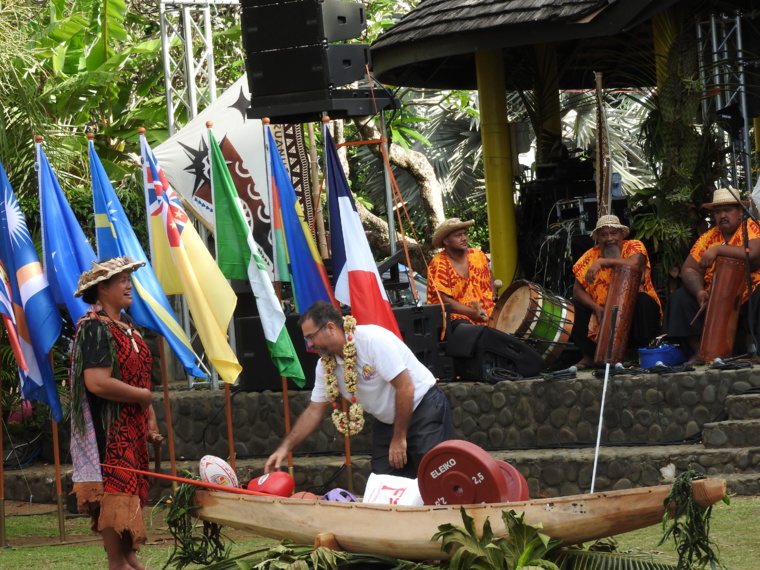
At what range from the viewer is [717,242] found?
415 inches

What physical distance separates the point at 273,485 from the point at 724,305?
16.5ft

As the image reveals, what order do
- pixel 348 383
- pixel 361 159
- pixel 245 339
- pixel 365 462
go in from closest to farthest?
pixel 348 383 → pixel 365 462 → pixel 245 339 → pixel 361 159

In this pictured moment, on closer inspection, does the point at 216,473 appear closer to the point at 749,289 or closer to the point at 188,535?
the point at 188,535

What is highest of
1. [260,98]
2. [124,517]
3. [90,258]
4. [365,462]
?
[260,98]

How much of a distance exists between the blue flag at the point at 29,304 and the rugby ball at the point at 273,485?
3.22 metres

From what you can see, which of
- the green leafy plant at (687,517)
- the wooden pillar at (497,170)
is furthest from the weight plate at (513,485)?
the wooden pillar at (497,170)

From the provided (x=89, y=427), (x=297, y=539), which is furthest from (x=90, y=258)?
(x=297, y=539)

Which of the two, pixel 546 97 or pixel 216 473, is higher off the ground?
pixel 546 97

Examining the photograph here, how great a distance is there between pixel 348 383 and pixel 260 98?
4.77m

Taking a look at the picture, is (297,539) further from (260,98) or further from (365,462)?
(260,98)

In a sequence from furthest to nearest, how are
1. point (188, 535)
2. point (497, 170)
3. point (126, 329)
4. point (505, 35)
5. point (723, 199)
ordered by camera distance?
point (497, 170) < point (505, 35) < point (723, 199) < point (126, 329) < point (188, 535)

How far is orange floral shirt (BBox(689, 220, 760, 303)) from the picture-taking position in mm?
10242

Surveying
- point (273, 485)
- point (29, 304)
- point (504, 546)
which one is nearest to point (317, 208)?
point (29, 304)

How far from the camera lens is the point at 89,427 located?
715 cm
